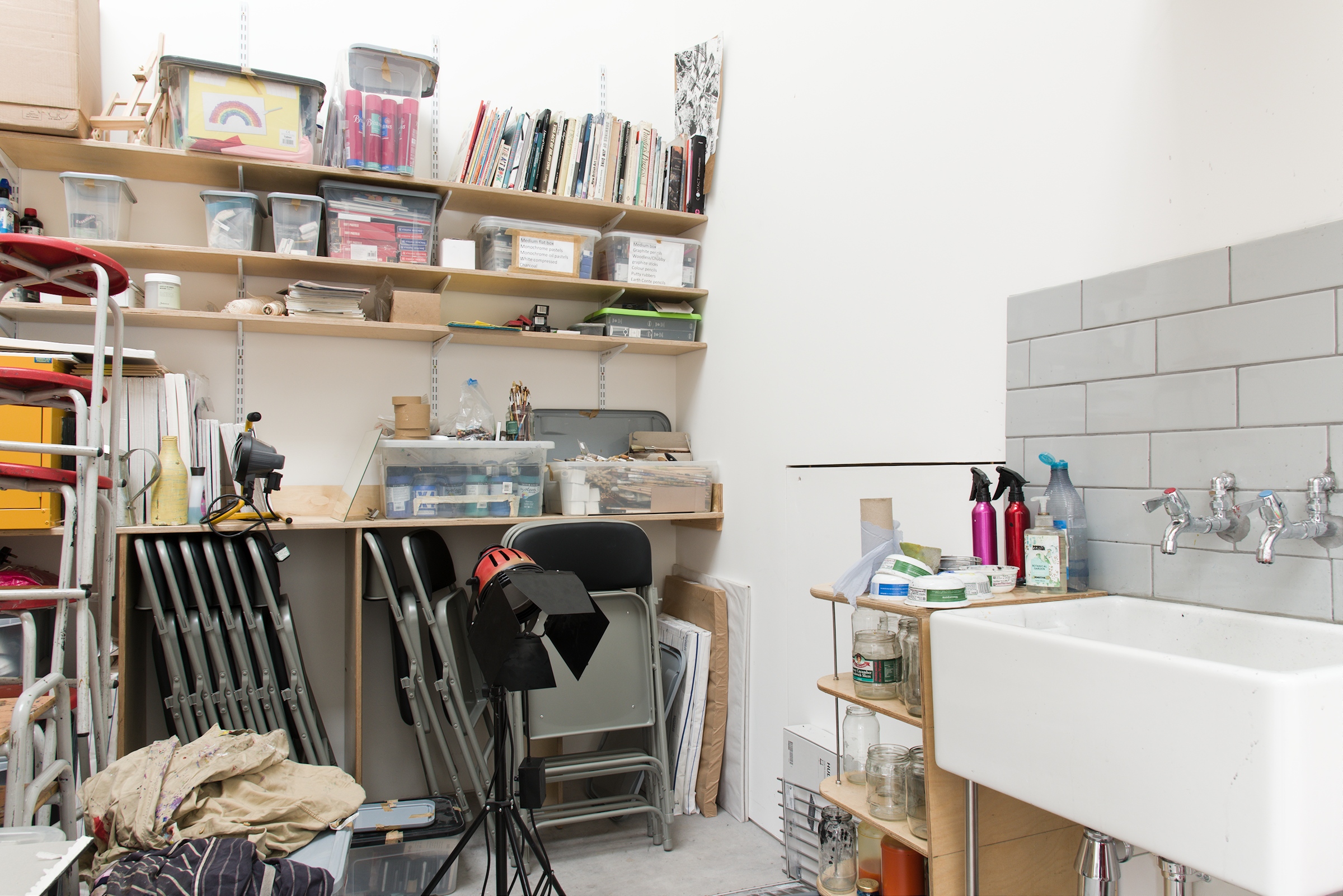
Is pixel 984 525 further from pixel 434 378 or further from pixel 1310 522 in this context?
pixel 434 378

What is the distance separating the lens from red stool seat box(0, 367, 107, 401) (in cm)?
191

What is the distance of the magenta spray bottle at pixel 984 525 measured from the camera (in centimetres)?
183

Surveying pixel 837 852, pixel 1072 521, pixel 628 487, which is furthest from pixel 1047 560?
pixel 628 487

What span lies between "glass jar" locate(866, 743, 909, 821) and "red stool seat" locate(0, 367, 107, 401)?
1.87m

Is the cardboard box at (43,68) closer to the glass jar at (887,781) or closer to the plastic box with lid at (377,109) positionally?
the plastic box with lid at (377,109)

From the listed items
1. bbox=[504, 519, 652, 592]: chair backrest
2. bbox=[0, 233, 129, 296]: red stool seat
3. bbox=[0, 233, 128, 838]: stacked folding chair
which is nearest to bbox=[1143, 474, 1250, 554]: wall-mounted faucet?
bbox=[504, 519, 652, 592]: chair backrest

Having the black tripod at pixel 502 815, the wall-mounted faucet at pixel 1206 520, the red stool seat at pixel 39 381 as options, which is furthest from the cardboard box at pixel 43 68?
the wall-mounted faucet at pixel 1206 520

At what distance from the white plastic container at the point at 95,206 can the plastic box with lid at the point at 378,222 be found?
0.60 m

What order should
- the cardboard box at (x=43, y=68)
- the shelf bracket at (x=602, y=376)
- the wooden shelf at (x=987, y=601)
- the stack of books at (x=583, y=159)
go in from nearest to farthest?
the wooden shelf at (x=987, y=601)
the cardboard box at (x=43, y=68)
the stack of books at (x=583, y=159)
the shelf bracket at (x=602, y=376)

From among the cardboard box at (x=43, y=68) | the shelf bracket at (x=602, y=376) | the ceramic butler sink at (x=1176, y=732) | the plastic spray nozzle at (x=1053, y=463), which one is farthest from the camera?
the shelf bracket at (x=602, y=376)

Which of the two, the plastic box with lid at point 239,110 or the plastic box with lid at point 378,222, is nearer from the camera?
the plastic box with lid at point 239,110

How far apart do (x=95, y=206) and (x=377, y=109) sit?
0.92 m

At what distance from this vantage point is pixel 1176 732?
112cm

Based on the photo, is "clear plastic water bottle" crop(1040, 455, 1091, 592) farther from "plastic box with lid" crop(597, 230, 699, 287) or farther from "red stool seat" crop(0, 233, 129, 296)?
"red stool seat" crop(0, 233, 129, 296)
